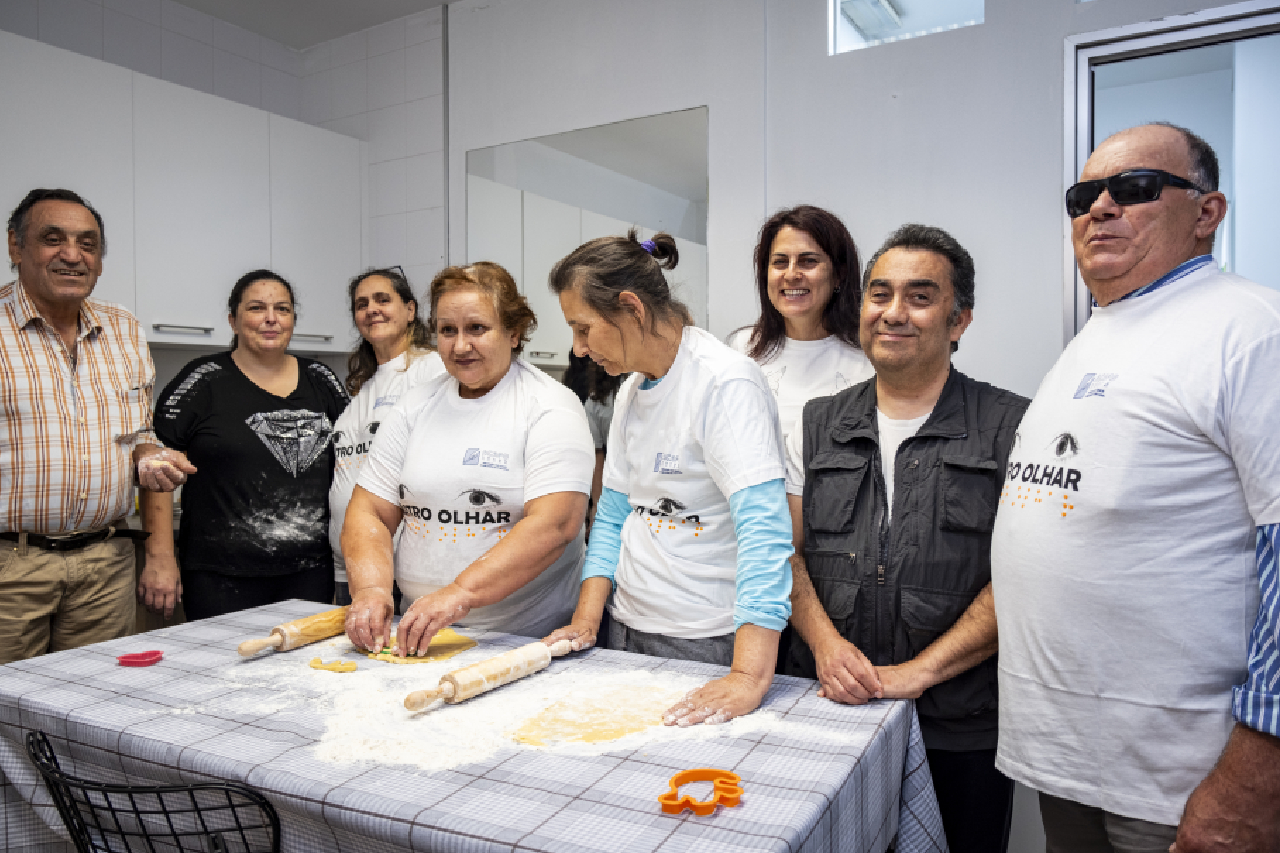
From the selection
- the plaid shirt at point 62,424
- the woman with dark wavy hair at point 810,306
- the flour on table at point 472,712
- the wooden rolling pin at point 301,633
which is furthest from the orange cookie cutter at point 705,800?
the plaid shirt at point 62,424

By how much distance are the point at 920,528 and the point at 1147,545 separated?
1.17 ft

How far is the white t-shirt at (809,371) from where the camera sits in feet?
6.17

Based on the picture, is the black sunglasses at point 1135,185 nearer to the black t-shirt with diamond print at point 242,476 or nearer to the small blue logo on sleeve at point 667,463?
the small blue logo on sleeve at point 667,463

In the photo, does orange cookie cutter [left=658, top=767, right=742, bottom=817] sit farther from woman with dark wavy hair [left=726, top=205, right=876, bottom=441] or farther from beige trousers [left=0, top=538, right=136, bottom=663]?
beige trousers [left=0, top=538, right=136, bottom=663]

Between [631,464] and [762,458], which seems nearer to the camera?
[762,458]

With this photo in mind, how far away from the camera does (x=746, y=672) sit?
119 centimetres

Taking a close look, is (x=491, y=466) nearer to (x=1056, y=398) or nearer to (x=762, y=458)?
(x=762, y=458)

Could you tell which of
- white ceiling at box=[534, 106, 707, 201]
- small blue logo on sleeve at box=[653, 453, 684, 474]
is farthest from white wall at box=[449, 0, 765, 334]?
small blue logo on sleeve at box=[653, 453, 684, 474]

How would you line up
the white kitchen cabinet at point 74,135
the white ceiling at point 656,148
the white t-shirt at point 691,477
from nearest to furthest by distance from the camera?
1. the white t-shirt at point 691,477
2. the white kitchen cabinet at point 74,135
3. the white ceiling at point 656,148

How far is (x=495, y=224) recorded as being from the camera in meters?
3.43

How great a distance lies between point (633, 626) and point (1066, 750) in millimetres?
704

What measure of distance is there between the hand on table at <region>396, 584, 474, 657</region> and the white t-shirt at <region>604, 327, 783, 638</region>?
29 centimetres

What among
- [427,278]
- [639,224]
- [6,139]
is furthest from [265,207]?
[639,224]

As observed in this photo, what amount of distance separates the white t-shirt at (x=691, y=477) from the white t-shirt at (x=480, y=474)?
0.62ft
